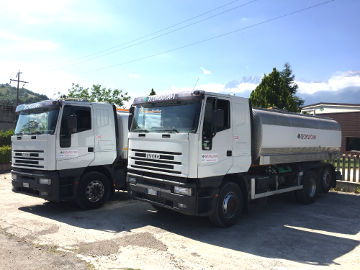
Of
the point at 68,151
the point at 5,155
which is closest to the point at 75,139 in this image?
the point at 68,151

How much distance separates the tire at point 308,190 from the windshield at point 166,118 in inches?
212

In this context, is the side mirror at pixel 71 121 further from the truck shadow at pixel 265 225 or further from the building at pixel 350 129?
the building at pixel 350 129

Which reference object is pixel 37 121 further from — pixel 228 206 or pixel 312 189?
pixel 312 189

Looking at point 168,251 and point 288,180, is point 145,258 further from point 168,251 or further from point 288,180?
point 288,180

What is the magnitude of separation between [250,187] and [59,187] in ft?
15.8

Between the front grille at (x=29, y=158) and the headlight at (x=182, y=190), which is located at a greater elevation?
the front grille at (x=29, y=158)

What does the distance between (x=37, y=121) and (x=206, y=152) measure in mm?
4791

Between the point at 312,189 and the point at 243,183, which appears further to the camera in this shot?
the point at 312,189

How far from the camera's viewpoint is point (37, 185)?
793 centimetres

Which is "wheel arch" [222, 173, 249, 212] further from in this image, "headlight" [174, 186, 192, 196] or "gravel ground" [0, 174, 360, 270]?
"headlight" [174, 186, 192, 196]

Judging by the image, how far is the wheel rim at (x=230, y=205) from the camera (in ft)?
22.6

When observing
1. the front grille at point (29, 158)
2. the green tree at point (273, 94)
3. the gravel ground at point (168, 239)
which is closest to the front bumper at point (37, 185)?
the front grille at point (29, 158)

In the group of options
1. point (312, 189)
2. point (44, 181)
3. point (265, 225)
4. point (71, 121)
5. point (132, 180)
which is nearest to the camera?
point (265, 225)

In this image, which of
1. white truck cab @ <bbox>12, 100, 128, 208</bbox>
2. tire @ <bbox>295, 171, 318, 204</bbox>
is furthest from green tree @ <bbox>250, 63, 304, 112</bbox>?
white truck cab @ <bbox>12, 100, 128, 208</bbox>
